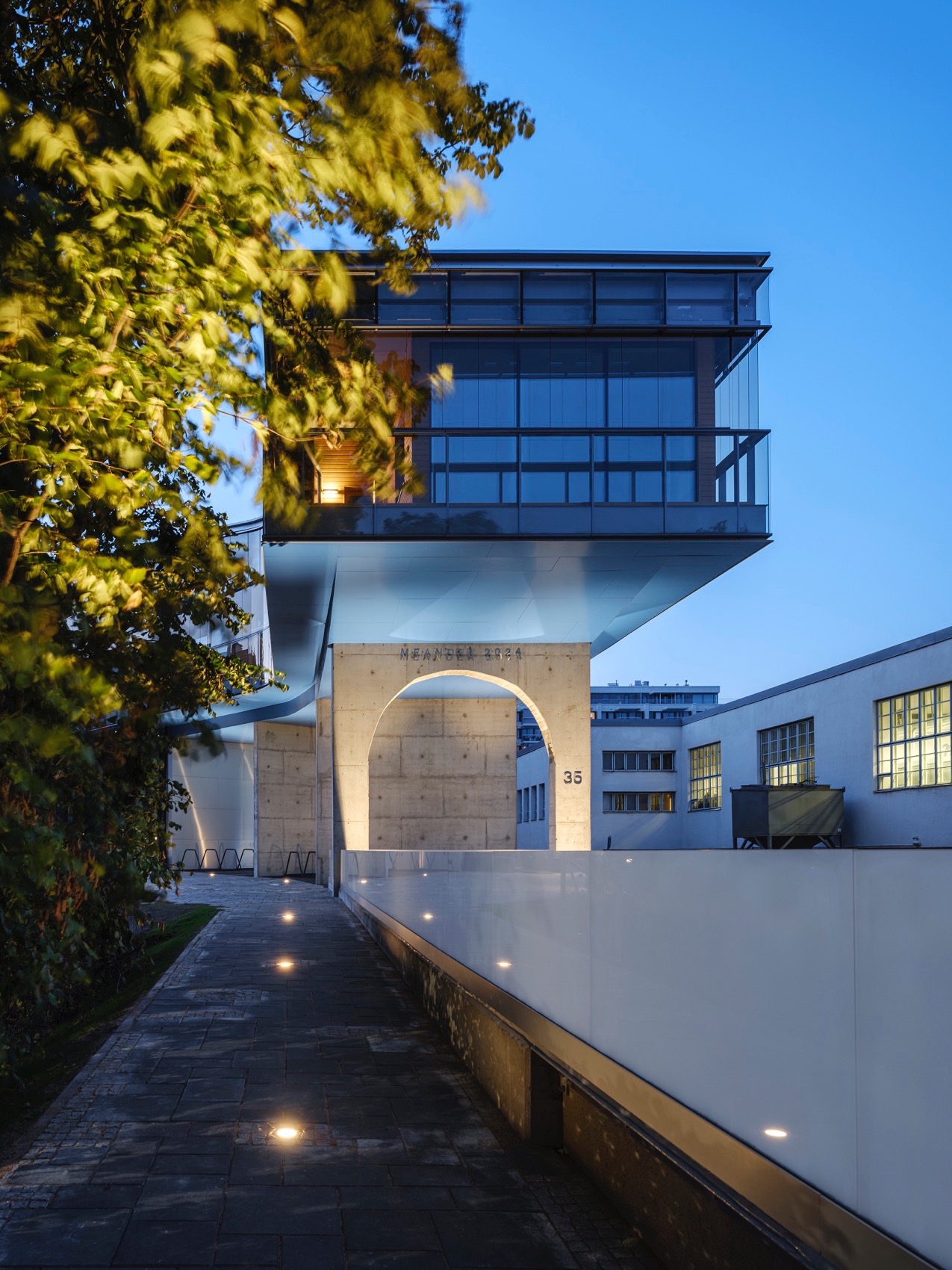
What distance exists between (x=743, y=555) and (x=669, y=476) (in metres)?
2.04

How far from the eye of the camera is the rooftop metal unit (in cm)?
3209

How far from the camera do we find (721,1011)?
12.6 ft

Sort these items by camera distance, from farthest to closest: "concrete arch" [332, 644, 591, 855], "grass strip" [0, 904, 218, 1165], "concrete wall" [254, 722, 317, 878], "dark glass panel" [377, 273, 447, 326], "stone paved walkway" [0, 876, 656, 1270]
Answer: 1. "concrete wall" [254, 722, 317, 878]
2. "concrete arch" [332, 644, 591, 855]
3. "dark glass panel" [377, 273, 447, 326]
4. "grass strip" [0, 904, 218, 1165]
5. "stone paved walkway" [0, 876, 656, 1270]

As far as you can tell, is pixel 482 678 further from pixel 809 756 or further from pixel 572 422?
pixel 809 756

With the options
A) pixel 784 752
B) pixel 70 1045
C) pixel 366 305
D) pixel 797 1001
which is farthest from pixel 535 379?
pixel 784 752

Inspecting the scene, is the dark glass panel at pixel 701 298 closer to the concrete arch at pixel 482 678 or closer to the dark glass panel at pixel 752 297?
the dark glass panel at pixel 752 297

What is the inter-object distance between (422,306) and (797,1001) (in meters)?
18.7

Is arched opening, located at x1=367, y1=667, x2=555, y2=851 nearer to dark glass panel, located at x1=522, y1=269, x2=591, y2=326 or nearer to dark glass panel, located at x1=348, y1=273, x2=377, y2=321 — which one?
dark glass panel, located at x1=348, y1=273, x2=377, y2=321

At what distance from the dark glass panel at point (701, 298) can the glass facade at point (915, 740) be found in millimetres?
11827

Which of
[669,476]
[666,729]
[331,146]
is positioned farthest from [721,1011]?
[666,729]

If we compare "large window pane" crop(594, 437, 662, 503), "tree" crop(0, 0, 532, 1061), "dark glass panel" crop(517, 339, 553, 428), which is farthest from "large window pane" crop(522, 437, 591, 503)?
"tree" crop(0, 0, 532, 1061)

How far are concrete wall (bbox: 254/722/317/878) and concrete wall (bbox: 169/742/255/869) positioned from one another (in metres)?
5.77

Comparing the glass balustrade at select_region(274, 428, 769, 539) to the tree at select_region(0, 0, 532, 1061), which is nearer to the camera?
the tree at select_region(0, 0, 532, 1061)

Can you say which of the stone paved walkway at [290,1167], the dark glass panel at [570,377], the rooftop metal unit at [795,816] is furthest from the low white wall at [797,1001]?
the rooftop metal unit at [795,816]
